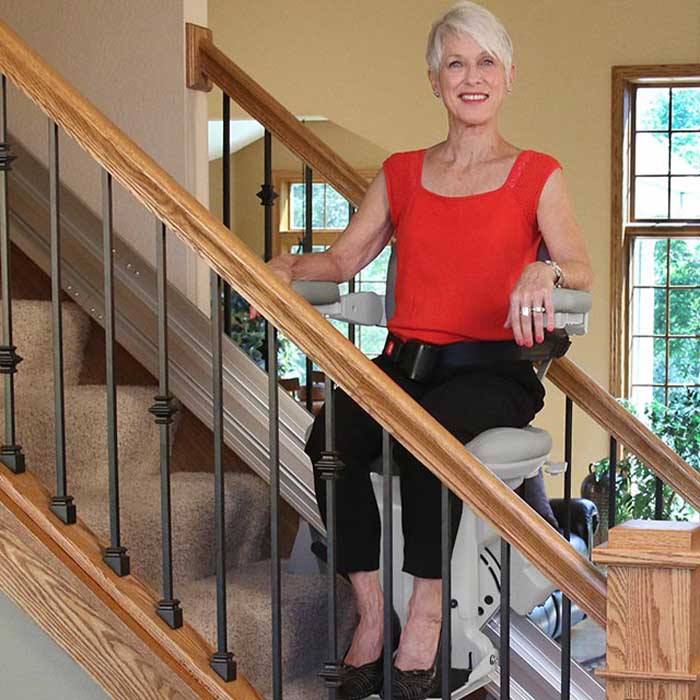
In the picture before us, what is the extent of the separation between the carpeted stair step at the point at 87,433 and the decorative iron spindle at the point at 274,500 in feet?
2.57

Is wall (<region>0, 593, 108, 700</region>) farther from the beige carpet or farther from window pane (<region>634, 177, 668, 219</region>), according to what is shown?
window pane (<region>634, 177, 668, 219</region>)

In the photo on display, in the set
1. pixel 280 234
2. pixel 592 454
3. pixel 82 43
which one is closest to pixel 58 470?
pixel 82 43

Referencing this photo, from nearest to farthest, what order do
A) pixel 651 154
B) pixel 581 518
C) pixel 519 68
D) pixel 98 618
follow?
1. pixel 98 618
2. pixel 581 518
3. pixel 519 68
4. pixel 651 154

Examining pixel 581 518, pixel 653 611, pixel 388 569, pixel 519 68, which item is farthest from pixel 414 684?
pixel 519 68

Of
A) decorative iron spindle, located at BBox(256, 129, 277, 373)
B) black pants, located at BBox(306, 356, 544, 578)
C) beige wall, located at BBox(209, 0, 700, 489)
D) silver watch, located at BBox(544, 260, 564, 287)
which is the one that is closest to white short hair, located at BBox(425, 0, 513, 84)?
silver watch, located at BBox(544, 260, 564, 287)

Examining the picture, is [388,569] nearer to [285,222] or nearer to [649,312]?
[649,312]

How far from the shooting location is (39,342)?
135 inches

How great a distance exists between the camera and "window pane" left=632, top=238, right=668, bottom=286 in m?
7.94

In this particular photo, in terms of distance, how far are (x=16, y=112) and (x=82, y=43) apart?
29 centimetres

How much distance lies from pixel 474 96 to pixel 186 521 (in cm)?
105

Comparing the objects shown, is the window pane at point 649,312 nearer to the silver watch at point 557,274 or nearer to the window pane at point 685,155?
the window pane at point 685,155

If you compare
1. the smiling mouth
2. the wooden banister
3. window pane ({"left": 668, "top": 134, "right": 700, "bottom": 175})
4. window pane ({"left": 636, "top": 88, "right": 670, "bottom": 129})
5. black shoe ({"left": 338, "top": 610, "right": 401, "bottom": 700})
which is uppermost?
window pane ({"left": 636, "top": 88, "right": 670, "bottom": 129})

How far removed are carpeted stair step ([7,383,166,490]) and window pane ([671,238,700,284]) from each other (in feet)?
16.7

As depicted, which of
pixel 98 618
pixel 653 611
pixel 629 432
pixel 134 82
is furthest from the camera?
pixel 134 82
